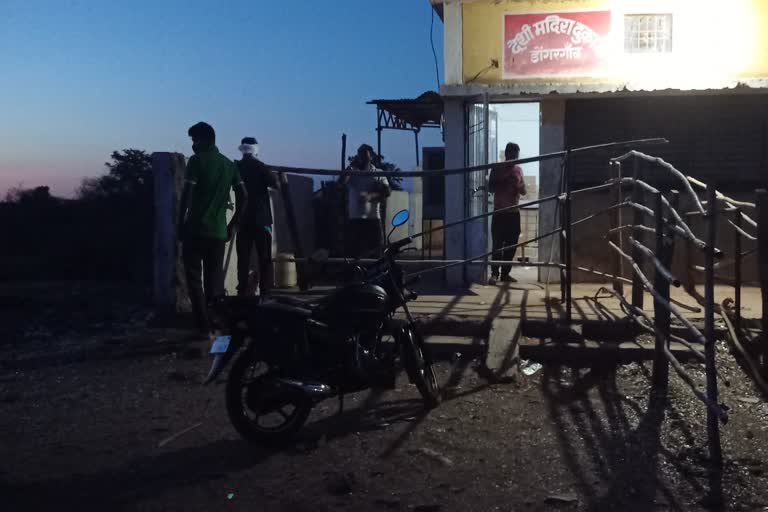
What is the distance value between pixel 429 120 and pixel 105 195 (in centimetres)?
782

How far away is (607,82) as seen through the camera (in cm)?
920

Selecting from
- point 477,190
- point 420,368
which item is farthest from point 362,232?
point 420,368

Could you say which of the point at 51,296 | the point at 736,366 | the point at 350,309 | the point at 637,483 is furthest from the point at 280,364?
the point at 51,296

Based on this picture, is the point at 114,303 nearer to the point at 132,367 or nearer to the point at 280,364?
the point at 132,367

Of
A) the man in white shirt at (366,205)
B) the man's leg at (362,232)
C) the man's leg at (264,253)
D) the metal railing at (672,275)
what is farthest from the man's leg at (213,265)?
the man's leg at (362,232)

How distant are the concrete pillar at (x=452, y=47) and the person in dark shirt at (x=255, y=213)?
2761 mm

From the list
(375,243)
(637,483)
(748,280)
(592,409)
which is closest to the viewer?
(637,483)

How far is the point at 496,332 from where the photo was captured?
6281mm

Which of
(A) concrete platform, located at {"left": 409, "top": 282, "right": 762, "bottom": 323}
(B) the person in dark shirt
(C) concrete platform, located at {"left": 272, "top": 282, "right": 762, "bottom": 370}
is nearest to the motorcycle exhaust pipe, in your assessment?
(C) concrete platform, located at {"left": 272, "top": 282, "right": 762, "bottom": 370}

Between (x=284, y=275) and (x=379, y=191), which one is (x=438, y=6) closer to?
(x=379, y=191)

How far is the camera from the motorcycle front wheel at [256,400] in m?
4.26

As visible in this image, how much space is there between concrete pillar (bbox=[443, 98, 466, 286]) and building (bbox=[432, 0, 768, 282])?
0.04 feet

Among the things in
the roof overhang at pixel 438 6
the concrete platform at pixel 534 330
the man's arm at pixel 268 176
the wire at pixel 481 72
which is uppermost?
the roof overhang at pixel 438 6

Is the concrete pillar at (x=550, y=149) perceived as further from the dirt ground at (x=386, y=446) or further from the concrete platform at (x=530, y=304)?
the dirt ground at (x=386, y=446)
